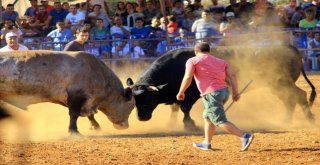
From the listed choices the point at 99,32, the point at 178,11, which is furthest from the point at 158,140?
the point at 178,11

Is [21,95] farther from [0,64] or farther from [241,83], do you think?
[241,83]

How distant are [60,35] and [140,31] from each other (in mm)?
2136

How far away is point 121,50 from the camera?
62.6 feet

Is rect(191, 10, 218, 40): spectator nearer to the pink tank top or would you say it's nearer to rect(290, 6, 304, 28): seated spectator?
rect(290, 6, 304, 28): seated spectator

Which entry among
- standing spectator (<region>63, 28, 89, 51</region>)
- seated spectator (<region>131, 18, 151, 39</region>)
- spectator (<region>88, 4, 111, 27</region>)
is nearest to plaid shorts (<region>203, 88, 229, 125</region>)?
standing spectator (<region>63, 28, 89, 51</region>)

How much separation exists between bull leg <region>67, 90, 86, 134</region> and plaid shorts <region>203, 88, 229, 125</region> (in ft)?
9.43

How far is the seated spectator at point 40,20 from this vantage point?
63.9 feet

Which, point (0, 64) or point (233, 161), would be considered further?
point (0, 64)

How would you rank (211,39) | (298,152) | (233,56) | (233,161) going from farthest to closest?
(211,39) → (233,56) → (298,152) → (233,161)

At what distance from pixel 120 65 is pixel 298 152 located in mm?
10001

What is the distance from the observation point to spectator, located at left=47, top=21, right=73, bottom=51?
18.4m

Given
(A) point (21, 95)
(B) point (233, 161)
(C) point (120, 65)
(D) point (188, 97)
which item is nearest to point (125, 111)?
(D) point (188, 97)

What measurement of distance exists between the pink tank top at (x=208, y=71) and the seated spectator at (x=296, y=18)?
10794 mm

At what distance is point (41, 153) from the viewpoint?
966cm
